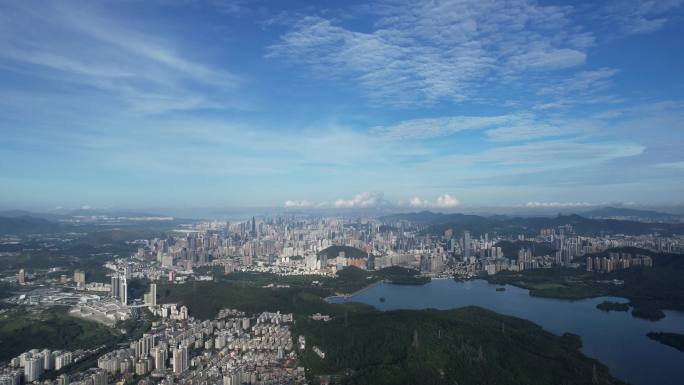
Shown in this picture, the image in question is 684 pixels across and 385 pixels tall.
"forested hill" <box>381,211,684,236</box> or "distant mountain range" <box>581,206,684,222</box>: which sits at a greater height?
"distant mountain range" <box>581,206,684,222</box>

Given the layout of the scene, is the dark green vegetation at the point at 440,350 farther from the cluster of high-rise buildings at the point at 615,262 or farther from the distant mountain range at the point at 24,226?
the distant mountain range at the point at 24,226

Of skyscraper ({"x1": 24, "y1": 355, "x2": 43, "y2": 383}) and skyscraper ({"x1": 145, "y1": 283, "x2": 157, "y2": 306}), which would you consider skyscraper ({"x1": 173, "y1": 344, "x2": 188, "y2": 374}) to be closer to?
skyscraper ({"x1": 24, "y1": 355, "x2": 43, "y2": 383})

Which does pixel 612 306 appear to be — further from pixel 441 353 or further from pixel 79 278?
pixel 79 278

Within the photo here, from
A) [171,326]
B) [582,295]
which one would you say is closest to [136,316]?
[171,326]

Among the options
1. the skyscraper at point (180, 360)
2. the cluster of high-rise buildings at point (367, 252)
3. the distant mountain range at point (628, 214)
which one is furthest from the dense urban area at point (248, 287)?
the distant mountain range at point (628, 214)

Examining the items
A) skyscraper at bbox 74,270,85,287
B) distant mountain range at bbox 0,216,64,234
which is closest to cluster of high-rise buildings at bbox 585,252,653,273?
skyscraper at bbox 74,270,85,287

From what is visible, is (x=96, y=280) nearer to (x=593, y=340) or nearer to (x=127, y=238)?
(x=127, y=238)

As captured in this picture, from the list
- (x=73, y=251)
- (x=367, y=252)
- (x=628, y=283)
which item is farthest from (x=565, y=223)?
(x=73, y=251)
